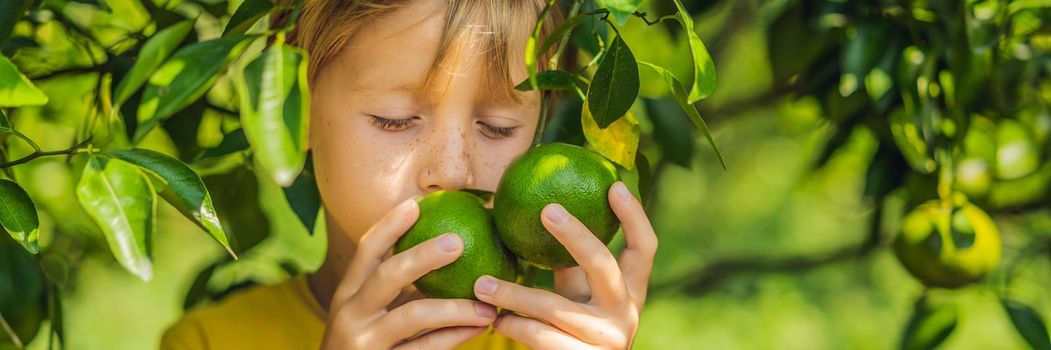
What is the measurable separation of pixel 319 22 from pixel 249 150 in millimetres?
349

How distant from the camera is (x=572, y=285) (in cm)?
123

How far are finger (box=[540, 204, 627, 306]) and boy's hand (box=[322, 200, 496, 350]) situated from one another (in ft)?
0.31

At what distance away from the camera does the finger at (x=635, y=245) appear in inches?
42.8

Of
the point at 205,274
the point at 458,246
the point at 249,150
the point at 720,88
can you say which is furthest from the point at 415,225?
the point at 720,88

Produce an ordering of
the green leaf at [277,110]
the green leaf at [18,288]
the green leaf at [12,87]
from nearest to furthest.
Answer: the green leaf at [277,110] → the green leaf at [12,87] → the green leaf at [18,288]

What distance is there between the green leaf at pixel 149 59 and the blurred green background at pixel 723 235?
0.77 meters

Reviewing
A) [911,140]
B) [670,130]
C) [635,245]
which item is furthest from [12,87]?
[911,140]

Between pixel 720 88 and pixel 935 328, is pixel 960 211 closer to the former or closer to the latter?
pixel 935 328

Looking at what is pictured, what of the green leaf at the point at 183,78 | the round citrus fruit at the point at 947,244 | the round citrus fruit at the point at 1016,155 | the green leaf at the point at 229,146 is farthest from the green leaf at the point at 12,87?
the round citrus fruit at the point at 1016,155

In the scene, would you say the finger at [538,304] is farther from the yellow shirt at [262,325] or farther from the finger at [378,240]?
the yellow shirt at [262,325]

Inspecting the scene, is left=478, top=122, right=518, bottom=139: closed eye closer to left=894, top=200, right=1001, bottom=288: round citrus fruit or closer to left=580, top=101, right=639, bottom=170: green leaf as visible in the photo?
left=580, top=101, right=639, bottom=170: green leaf

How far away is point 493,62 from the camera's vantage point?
1.19 m

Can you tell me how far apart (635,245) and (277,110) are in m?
0.54

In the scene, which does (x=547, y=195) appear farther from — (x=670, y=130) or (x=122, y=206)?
(x=670, y=130)
